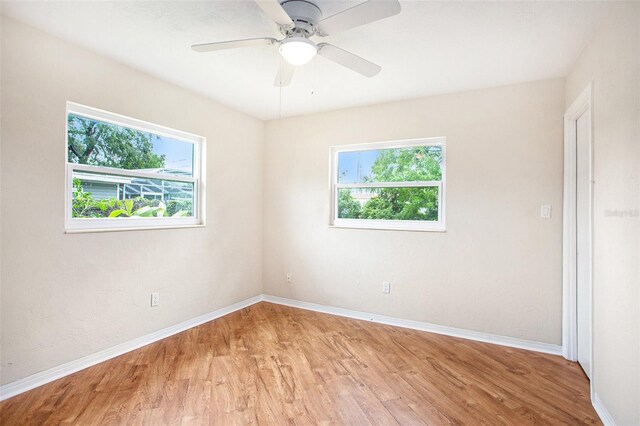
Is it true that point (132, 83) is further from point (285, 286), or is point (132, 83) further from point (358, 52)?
point (285, 286)

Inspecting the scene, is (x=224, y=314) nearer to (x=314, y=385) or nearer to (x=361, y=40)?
(x=314, y=385)

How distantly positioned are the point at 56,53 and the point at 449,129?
A: 3411mm

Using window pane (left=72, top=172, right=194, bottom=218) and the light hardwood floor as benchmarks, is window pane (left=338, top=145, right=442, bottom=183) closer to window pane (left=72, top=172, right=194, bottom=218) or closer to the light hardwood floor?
the light hardwood floor

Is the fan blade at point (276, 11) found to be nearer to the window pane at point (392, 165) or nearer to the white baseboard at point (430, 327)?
the window pane at point (392, 165)

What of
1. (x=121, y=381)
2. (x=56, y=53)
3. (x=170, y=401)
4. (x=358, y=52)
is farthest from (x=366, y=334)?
(x=56, y=53)

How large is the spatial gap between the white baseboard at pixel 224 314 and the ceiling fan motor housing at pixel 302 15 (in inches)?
111

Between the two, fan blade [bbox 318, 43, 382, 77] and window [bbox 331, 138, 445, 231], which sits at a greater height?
fan blade [bbox 318, 43, 382, 77]

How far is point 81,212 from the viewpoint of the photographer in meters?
2.53

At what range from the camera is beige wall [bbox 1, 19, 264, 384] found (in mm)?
2104

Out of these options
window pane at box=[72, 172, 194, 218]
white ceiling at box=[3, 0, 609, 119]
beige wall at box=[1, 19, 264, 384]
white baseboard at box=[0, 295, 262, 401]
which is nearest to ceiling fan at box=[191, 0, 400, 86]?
white ceiling at box=[3, 0, 609, 119]

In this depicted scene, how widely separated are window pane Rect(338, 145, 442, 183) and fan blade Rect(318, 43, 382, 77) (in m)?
1.58

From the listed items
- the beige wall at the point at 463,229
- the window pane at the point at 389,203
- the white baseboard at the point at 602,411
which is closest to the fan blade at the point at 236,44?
the beige wall at the point at 463,229

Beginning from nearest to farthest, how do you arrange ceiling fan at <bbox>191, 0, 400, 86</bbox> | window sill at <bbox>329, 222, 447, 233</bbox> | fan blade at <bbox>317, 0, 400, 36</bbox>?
fan blade at <bbox>317, 0, 400, 36</bbox> → ceiling fan at <bbox>191, 0, 400, 86</bbox> → window sill at <bbox>329, 222, 447, 233</bbox>

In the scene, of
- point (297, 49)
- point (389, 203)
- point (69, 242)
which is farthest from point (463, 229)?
point (69, 242)
